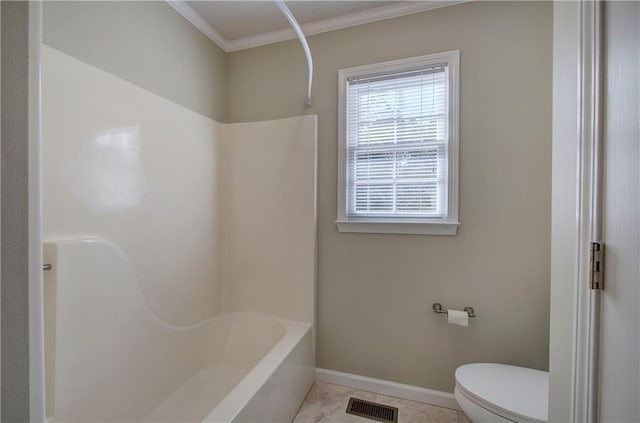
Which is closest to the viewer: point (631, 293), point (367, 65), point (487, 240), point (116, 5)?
point (631, 293)

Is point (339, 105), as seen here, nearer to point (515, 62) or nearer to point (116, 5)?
point (515, 62)

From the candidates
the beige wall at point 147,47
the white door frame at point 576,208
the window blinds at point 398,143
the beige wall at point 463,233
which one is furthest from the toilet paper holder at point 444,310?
the beige wall at point 147,47

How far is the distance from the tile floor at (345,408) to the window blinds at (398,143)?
46.6 inches

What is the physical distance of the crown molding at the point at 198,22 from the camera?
1.75 m

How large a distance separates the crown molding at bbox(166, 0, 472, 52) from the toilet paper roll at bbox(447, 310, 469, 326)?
6.09 feet

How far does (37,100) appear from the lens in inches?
16.0

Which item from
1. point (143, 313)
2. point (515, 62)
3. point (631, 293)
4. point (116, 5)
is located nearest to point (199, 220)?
point (143, 313)

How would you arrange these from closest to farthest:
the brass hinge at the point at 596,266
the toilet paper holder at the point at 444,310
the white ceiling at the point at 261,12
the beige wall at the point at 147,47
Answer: the brass hinge at the point at 596,266
the beige wall at the point at 147,47
the toilet paper holder at the point at 444,310
the white ceiling at the point at 261,12

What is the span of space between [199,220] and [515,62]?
219 centimetres

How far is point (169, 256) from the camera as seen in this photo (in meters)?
1.71

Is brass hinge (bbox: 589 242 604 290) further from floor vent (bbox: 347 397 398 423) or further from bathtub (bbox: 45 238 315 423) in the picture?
floor vent (bbox: 347 397 398 423)

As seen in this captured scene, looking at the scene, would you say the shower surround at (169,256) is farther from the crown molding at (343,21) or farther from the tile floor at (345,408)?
the crown molding at (343,21)

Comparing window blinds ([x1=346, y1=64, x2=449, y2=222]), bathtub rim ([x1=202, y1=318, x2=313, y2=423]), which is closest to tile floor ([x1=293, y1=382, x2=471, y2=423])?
bathtub rim ([x1=202, y1=318, x2=313, y2=423])

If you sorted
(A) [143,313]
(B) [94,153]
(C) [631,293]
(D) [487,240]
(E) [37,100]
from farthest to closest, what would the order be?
(D) [487,240]
(A) [143,313]
(B) [94,153]
(C) [631,293]
(E) [37,100]
